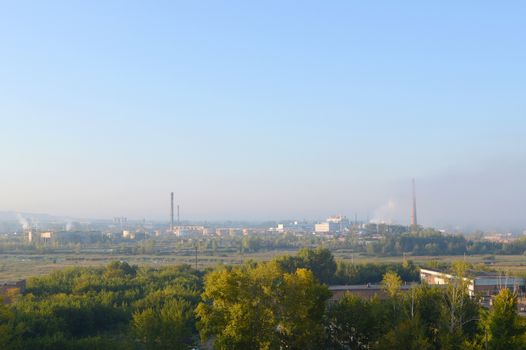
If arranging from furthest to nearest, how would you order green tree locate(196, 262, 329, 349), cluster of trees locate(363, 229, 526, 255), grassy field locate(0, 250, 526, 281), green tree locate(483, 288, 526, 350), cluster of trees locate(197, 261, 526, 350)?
cluster of trees locate(363, 229, 526, 255) < grassy field locate(0, 250, 526, 281) < green tree locate(483, 288, 526, 350) < cluster of trees locate(197, 261, 526, 350) < green tree locate(196, 262, 329, 349)

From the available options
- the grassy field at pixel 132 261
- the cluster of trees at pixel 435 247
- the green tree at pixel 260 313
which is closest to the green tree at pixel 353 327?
the green tree at pixel 260 313

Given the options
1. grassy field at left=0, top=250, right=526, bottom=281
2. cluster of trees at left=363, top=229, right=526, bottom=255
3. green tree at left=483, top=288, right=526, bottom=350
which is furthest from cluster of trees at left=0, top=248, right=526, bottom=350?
cluster of trees at left=363, top=229, right=526, bottom=255

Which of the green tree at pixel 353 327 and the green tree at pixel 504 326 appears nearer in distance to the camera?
the green tree at pixel 504 326

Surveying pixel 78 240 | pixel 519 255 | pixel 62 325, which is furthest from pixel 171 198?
pixel 62 325

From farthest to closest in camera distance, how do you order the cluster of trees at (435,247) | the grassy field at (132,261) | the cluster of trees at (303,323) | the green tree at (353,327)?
the cluster of trees at (435,247) < the grassy field at (132,261) < the green tree at (353,327) < the cluster of trees at (303,323)

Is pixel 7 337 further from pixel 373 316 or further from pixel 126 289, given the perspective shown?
pixel 126 289

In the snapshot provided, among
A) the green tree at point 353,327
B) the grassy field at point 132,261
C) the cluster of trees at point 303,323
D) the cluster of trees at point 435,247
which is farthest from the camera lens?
the cluster of trees at point 435,247

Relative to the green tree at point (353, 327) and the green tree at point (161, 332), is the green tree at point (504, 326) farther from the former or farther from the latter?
the green tree at point (161, 332)

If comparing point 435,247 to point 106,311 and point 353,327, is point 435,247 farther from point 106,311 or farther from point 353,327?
point 353,327

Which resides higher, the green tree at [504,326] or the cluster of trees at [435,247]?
the green tree at [504,326]

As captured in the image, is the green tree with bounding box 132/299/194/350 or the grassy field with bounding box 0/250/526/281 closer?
the green tree with bounding box 132/299/194/350

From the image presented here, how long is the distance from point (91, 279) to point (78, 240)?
204 ft

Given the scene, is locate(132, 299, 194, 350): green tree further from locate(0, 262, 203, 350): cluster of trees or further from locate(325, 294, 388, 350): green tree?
locate(325, 294, 388, 350): green tree

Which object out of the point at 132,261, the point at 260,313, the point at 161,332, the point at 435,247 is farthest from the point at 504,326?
the point at 435,247
